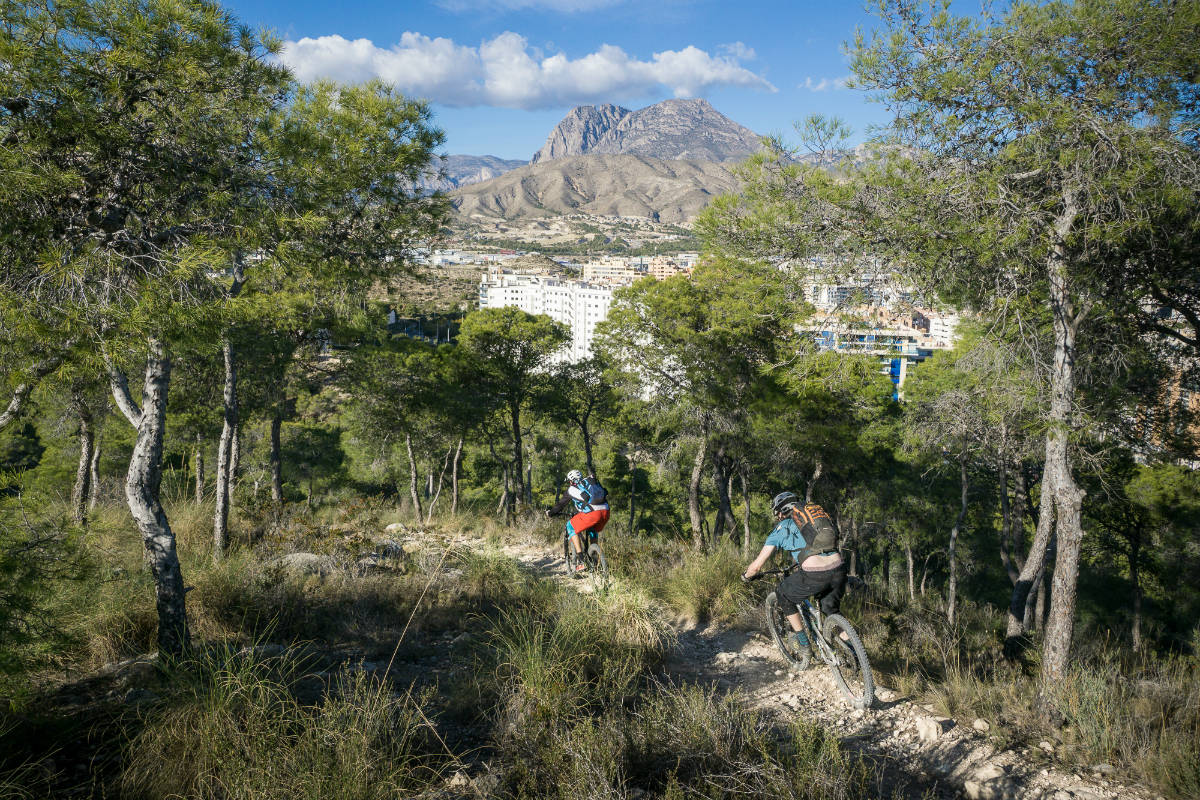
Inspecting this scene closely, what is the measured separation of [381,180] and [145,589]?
13.4 ft

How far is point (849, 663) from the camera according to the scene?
442 cm

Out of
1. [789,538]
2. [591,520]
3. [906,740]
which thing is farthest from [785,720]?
[591,520]

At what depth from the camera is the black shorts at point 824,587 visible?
419 cm

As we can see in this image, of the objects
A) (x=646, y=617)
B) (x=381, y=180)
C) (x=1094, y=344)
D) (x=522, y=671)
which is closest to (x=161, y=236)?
(x=381, y=180)

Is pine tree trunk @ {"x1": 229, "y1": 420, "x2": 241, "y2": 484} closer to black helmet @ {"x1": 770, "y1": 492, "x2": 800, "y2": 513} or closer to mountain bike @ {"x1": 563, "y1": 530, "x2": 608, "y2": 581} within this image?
mountain bike @ {"x1": 563, "y1": 530, "x2": 608, "y2": 581}

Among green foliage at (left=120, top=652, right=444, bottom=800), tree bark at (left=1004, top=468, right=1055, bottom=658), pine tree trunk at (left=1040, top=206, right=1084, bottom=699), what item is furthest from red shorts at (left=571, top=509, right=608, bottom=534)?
tree bark at (left=1004, top=468, right=1055, bottom=658)

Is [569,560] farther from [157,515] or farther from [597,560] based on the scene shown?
[157,515]

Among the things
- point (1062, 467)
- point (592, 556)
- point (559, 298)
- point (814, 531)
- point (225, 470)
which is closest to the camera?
point (814, 531)

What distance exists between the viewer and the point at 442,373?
17719 millimetres

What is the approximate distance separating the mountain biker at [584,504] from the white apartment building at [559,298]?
93907 millimetres

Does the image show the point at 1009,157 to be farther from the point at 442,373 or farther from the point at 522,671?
the point at 442,373

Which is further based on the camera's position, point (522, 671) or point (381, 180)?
point (381, 180)

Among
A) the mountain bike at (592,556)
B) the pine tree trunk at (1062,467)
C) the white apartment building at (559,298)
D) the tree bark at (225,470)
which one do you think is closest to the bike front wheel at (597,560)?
the mountain bike at (592,556)

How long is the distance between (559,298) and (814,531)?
116683 mm
